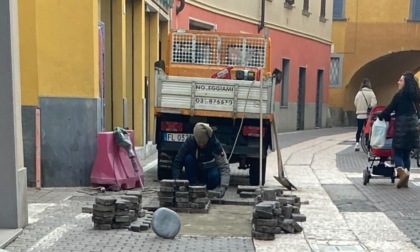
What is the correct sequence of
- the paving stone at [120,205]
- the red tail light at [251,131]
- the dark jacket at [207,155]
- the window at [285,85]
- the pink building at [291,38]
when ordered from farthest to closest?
1. the window at [285,85]
2. the pink building at [291,38]
3. the red tail light at [251,131]
4. the dark jacket at [207,155]
5. the paving stone at [120,205]

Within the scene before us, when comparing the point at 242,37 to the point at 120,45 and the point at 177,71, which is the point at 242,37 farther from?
the point at 120,45

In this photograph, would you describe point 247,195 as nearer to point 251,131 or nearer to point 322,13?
point 251,131

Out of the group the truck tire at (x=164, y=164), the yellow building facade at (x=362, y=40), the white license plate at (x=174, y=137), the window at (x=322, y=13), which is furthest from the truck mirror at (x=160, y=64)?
the yellow building facade at (x=362, y=40)

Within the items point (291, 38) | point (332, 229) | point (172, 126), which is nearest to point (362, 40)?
point (291, 38)

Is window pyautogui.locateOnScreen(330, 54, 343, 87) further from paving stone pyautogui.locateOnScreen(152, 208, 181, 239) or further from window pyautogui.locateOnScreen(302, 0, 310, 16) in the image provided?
paving stone pyautogui.locateOnScreen(152, 208, 181, 239)

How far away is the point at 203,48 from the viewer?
10.4 m

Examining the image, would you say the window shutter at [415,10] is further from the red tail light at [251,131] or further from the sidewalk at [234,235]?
the red tail light at [251,131]

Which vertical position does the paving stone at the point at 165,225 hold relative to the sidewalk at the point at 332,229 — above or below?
above

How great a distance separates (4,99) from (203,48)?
15.8ft

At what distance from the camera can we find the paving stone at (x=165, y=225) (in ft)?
20.1

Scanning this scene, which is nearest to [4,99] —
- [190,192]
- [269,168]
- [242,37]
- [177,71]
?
[190,192]

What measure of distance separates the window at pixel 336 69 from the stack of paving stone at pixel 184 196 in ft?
75.2

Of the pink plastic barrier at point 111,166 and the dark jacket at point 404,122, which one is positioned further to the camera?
the dark jacket at point 404,122

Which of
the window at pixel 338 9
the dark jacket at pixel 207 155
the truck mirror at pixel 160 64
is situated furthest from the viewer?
the window at pixel 338 9
